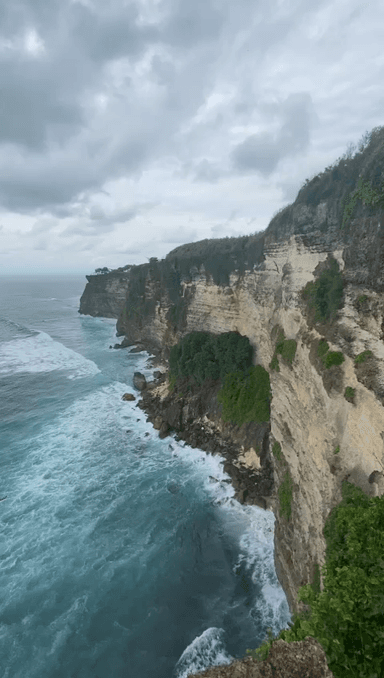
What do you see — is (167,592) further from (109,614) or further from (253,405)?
(253,405)

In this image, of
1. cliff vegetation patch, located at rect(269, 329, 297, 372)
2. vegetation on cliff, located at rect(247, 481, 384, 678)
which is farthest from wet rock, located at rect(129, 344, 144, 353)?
vegetation on cliff, located at rect(247, 481, 384, 678)

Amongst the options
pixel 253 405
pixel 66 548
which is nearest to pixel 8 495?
pixel 66 548

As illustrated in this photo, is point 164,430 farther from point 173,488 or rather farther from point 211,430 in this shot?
point 173,488

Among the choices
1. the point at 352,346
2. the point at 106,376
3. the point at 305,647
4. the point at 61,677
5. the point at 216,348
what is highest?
the point at 352,346

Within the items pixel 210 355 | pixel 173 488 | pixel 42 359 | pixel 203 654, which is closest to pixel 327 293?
pixel 203 654

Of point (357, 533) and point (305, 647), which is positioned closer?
point (305, 647)

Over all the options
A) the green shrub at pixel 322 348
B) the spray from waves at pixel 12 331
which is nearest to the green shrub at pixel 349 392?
the green shrub at pixel 322 348

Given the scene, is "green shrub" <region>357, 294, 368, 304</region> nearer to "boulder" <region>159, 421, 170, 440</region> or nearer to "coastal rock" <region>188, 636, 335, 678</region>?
"coastal rock" <region>188, 636, 335, 678</region>
